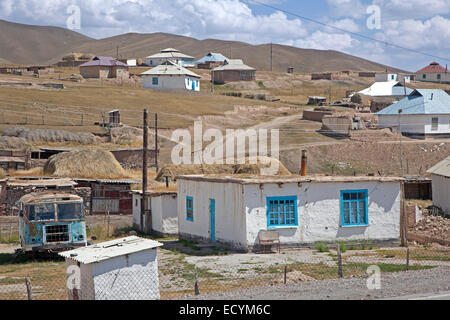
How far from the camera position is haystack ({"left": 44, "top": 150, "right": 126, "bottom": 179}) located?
38.9 m

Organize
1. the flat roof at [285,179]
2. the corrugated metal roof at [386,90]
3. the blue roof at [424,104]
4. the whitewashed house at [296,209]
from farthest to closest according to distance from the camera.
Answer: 1. the corrugated metal roof at [386,90]
2. the blue roof at [424,104]
3. the whitewashed house at [296,209]
4. the flat roof at [285,179]

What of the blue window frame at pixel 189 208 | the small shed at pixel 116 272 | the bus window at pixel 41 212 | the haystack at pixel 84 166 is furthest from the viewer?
the haystack at pixel 84 166

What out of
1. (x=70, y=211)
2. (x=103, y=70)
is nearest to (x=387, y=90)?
(x=103, y=70)

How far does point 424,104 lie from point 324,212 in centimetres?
4115

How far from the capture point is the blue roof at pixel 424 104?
64.7 m

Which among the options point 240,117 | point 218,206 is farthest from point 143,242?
point 240,117

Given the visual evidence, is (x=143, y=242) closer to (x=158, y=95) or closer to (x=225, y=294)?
(x=225, y=294)

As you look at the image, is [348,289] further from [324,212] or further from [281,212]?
[324,212]

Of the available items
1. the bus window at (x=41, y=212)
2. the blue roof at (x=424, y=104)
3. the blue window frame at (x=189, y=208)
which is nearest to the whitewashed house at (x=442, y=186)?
the blue window frame at (x=189, y=208)

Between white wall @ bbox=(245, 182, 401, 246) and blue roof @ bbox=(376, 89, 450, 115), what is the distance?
1487 inches

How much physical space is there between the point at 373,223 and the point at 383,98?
64125 mm

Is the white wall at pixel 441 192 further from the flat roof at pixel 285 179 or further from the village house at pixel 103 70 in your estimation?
the village house at pixel 103 70

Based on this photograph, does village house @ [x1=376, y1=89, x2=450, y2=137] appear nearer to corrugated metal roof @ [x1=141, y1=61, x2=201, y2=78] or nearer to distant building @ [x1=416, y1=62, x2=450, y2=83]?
corrugated metal roof @ [x1=141, y1=61, x2=201, y2=78]

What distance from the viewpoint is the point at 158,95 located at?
77.7m
